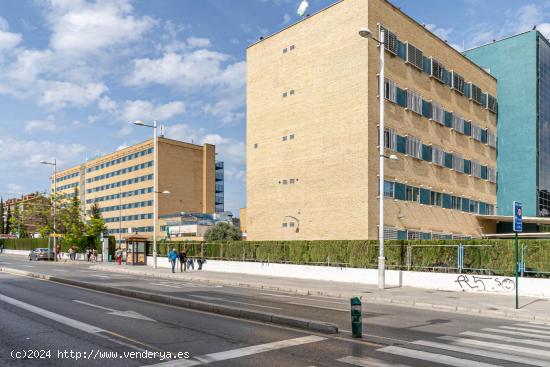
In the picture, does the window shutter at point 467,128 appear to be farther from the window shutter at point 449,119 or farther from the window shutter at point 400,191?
the window shutter at point 400,191

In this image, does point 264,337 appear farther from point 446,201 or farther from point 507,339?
point 446,201

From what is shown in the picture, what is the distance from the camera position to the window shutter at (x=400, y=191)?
3678 centimetres

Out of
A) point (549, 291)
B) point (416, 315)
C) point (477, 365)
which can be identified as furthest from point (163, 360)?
point (549, 291)

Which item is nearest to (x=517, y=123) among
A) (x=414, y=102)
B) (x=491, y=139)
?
(x=491, y=139)

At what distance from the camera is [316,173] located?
38.1 meters

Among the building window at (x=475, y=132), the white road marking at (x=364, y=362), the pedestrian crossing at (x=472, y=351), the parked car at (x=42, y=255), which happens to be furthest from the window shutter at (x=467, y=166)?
the parked car at (x=42, y=255)

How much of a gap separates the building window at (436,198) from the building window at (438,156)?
261 centimetres

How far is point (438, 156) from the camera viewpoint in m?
42.5

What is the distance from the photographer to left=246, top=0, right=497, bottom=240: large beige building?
1398 inches

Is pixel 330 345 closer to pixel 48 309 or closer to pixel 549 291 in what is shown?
pixel 48 309

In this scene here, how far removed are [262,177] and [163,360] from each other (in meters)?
35.2

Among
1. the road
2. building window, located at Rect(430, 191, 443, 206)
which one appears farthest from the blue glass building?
the road

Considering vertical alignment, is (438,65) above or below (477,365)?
above

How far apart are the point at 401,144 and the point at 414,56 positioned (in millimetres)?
7764
